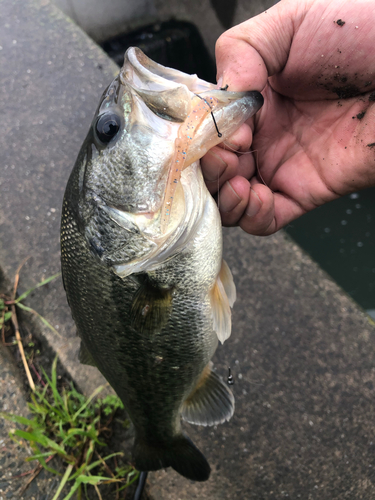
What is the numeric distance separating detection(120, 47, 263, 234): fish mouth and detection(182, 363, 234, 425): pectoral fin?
0.92 metres

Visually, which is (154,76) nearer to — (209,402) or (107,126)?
(107,126)

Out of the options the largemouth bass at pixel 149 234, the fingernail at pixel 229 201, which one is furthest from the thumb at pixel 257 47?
the fingernail at pixel 229 201

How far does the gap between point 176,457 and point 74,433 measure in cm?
62

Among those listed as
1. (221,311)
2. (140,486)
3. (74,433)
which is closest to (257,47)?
→ (221,311)

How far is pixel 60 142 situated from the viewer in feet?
9.38

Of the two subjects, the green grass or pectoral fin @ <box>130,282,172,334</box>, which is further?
the green grass

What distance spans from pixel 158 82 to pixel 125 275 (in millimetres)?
648

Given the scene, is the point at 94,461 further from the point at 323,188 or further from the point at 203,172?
the point at 323,188

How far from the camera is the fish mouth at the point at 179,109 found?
1.13 metres

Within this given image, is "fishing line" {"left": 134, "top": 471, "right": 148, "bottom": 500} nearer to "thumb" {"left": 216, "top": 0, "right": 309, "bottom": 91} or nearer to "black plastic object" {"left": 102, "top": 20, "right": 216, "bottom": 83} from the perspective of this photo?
"thumb" {"left": 216, "top": 0, "right": 309, "bottom": 91}

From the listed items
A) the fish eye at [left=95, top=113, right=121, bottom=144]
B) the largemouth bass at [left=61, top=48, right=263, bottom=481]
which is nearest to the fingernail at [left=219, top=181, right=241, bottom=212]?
the largemouth bass at [left=61, top=48, right=263, bottom=481]

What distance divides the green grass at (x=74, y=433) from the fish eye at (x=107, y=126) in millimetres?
1485

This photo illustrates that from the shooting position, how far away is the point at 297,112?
5.94 feet

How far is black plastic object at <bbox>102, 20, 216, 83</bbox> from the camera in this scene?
4484 millimetres
